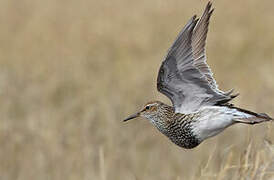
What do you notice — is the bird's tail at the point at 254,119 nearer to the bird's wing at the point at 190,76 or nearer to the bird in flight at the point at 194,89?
the bird in flight at the point at 194,89

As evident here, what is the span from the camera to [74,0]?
1114 cm

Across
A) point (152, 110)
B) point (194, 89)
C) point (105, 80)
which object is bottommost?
point (105, 80)

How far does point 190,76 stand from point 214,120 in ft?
0.86

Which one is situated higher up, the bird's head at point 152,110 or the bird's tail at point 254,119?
the bird's tail at point 254,119

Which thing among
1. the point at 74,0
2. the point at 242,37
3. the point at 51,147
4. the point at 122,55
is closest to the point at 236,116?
the point at 51,147

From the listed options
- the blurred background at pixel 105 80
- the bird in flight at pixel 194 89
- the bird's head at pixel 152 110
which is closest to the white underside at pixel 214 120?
the bird in flight at pixel 194 89

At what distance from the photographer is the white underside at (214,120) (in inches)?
139

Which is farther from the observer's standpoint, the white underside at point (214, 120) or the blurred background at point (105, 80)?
the blurred background at point (105, 80)

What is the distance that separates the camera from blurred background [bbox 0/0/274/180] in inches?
282

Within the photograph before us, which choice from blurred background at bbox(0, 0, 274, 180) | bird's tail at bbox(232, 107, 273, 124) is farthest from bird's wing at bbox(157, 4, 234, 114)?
blurred background at bbox(0, 0, 274, 180)

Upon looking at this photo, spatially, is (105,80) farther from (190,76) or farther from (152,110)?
(190,76)

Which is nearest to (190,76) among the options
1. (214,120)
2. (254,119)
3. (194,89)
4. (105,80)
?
(194,89)

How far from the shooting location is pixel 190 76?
12.1ft

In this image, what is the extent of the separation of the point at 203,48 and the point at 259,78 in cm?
508
